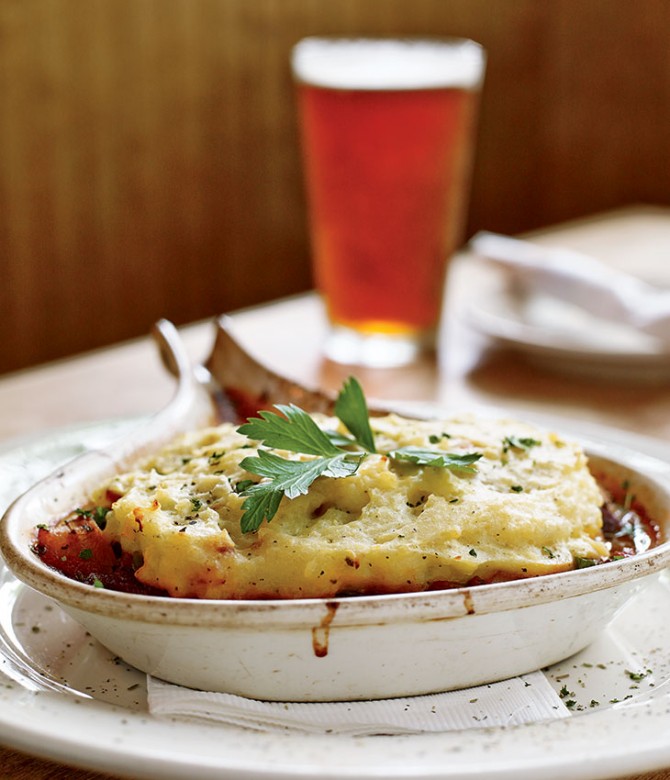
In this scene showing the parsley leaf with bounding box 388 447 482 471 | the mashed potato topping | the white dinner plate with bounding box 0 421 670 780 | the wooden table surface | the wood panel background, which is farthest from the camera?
the wood panel background

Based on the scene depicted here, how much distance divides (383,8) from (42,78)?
136 cm

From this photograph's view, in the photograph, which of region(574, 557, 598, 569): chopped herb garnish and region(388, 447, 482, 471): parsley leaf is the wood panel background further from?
region(574, 557, 598, 569): chopped herb garnish

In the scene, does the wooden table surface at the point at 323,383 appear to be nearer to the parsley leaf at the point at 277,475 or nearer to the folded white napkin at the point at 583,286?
the folded white napkin at the point at 583,286

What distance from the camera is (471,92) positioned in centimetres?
184

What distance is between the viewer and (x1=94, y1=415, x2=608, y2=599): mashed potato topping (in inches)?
33.0

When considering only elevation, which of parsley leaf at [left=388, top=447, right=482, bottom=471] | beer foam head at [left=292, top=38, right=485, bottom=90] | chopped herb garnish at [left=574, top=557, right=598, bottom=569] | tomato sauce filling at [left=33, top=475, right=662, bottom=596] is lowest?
chopped herb garnish at [left=574, top=557, right=598, bottom=569]

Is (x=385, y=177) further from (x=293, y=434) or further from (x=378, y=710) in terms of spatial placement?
(x=378, y=710)

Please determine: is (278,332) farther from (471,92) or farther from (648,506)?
(648,506)

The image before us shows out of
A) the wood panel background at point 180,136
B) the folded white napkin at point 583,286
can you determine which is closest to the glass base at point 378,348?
the folded white napkin at point 583,286

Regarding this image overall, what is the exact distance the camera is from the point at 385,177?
1.85 meters

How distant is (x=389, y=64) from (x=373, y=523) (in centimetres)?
114

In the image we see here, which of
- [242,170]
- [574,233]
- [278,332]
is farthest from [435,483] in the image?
[242,170]

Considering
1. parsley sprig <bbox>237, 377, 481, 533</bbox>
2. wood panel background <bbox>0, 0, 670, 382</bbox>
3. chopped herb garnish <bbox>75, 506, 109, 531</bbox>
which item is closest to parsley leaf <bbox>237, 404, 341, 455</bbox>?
parsley sprig <bbox>237, 377, 481, 533</bbox>

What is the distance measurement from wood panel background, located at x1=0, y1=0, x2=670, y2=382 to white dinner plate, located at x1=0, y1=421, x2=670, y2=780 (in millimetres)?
2738
